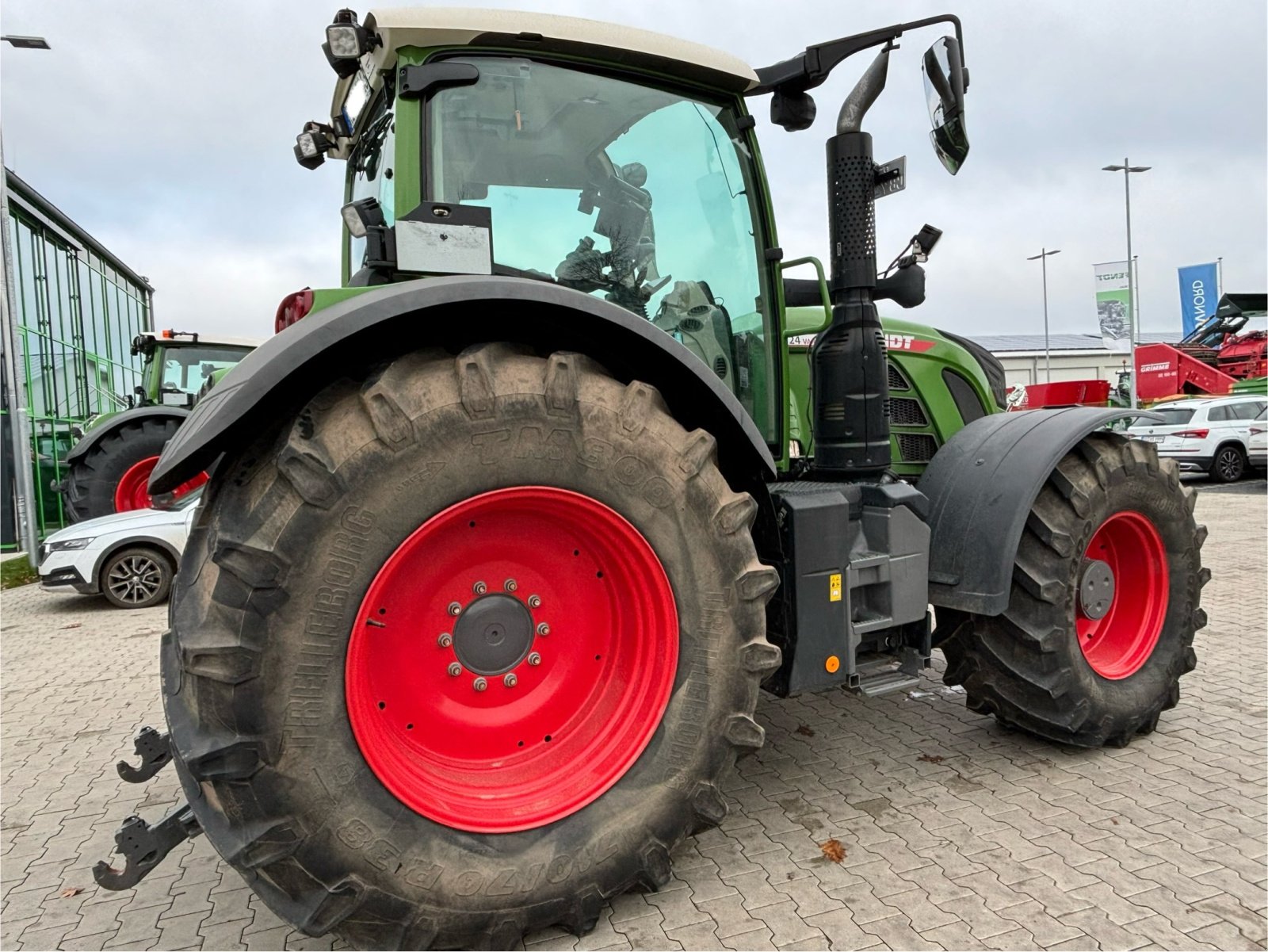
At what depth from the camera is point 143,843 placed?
219 centimetres

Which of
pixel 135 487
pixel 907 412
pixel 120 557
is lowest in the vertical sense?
pixel 120 557

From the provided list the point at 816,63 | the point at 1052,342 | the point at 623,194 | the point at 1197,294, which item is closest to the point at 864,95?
the point at 816,63

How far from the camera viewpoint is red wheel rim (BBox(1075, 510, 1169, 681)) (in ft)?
11.9

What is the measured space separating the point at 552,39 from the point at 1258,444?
1718 cm

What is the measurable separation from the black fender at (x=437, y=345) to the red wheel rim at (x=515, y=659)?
0.50 metres

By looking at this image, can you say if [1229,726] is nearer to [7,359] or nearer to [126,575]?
[126,575]

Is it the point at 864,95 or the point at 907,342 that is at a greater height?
the point at 864,95

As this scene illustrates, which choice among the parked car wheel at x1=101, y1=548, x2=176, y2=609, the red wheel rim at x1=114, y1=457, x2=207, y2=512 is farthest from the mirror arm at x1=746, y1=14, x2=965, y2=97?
the red wheel rim at x1=114, y1=457, x2=207, y2=512

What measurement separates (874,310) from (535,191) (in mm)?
1357

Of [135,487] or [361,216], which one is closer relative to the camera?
[361,216]

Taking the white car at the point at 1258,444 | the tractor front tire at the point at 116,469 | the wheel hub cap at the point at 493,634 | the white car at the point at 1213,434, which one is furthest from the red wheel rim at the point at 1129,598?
Result: the white car at the point at 1258,444

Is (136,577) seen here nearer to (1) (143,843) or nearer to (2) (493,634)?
(1) (143,843)

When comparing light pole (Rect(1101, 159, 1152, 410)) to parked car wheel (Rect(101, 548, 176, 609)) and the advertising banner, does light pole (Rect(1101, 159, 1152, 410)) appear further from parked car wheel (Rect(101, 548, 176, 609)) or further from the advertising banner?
parked car wheel (Rect(101, 548, 176, 609))

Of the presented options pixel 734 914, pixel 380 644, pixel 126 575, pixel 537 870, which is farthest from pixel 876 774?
pixel 126 575
